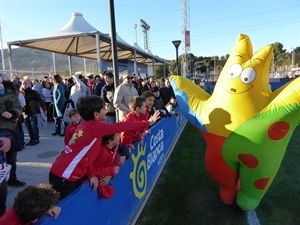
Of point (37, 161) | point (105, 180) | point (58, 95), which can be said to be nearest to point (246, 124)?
point (105, 180)

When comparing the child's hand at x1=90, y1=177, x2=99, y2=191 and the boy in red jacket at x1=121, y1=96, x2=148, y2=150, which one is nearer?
the child's hand at x1=90, y1=177, x2=99, y2=191

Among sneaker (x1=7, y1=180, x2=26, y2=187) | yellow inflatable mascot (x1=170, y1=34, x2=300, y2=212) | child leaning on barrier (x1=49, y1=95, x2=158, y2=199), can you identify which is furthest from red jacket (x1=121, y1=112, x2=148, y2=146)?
sneaker (x1=7, y1=180, x2=26, y2=187)

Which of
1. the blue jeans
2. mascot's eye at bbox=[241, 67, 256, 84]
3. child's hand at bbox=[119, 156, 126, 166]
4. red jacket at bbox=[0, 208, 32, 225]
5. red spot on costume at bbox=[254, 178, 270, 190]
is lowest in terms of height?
red spot on costume at bbox=[254, 178, 270, 190]

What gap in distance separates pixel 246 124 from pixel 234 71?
745mm

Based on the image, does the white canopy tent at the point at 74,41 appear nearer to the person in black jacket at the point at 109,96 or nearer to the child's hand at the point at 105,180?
the person in black jacket at the point at 109,96

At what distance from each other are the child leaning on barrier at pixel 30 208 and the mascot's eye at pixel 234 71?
274 cm

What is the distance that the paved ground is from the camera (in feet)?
15.5

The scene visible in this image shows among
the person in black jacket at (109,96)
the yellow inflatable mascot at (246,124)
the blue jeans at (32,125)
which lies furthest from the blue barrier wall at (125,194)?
the blue jeans at (32,125)

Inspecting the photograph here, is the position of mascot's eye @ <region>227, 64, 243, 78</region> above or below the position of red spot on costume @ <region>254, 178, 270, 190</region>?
above

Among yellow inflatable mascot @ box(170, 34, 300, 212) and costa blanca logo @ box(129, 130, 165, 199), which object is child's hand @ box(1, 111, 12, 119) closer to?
costa blanca logo @ box(129, 130, 165, 199)

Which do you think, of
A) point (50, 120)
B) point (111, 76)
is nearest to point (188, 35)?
point (50, 120)

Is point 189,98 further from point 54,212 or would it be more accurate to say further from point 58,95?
point 58,95

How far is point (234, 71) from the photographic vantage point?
Result: 12.0 feet

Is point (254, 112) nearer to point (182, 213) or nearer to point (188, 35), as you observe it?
point (182, 213)
